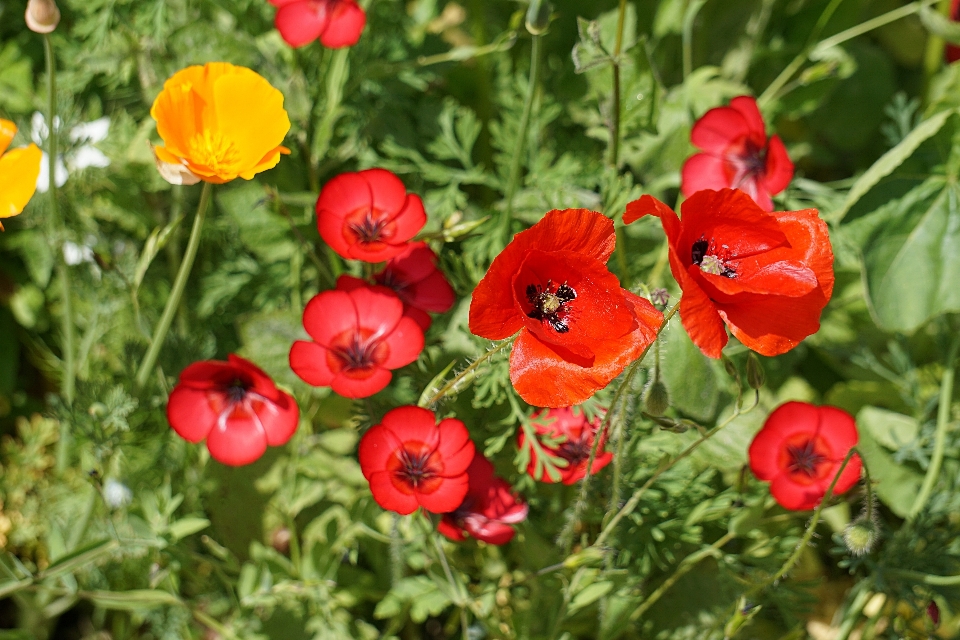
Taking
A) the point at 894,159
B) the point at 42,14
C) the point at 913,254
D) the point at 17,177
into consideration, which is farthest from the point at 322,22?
the point at 913,254

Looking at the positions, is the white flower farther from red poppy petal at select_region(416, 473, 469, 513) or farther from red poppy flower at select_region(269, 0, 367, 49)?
red poppy petal at select_region(416, 473, 469, 513)

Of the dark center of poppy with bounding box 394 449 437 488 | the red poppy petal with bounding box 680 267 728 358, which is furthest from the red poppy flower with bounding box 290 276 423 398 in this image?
the red poppy petal with bounding box 680 267 728 358

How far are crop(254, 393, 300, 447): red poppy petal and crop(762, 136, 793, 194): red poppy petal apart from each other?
0.87m

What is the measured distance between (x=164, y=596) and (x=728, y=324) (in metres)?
1.05

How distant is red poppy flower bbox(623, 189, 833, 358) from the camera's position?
2.79 ft

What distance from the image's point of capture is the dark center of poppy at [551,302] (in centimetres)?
100

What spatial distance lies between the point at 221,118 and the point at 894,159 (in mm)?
1213

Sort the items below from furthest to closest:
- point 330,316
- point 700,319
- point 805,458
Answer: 1. point 805,458
2. point 330,316
3. point 700,319

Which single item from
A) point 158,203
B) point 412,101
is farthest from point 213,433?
point 412,101

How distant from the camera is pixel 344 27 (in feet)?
4.56

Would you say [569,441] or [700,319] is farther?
[569,441]

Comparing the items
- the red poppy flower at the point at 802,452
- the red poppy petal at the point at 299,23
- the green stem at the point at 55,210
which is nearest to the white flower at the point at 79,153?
the green stem at the point at 55,210

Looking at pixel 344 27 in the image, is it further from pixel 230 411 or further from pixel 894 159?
pixel 894 159

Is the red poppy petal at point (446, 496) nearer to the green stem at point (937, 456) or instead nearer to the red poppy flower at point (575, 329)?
the red poppy flower at point (575, 329)
